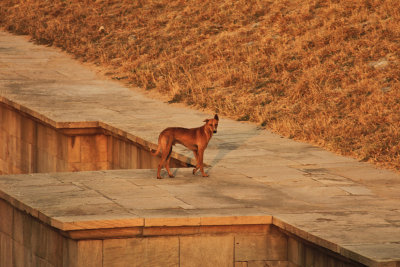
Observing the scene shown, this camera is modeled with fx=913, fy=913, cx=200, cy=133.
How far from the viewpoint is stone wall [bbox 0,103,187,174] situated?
1999cm

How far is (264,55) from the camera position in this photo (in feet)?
86.3

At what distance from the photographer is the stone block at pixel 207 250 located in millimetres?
12781

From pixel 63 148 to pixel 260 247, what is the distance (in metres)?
9.43

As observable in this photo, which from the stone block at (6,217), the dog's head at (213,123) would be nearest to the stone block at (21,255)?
the stone block at (6,217)

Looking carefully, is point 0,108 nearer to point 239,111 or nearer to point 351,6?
point 239,111

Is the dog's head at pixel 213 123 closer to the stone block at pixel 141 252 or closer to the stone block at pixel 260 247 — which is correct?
the stone block at pixel 260 247

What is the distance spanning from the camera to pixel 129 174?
51.2ft

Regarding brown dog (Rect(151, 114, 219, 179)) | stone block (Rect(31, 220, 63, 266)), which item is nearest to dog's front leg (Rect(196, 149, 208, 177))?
brown dog (Rect(151, 114, 219, 179))

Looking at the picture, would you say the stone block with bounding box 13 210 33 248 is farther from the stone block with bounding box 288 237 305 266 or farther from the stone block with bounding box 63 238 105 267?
the stone block with bounding box 288 237 305 266

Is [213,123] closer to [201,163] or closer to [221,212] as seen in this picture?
[201,163]

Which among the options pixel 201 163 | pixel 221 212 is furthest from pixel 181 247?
pixel 201 163

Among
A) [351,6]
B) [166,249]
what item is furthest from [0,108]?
[166,249]

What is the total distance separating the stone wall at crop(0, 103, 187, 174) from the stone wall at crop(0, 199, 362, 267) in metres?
4.85

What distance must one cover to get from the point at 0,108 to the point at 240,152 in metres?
9.37
